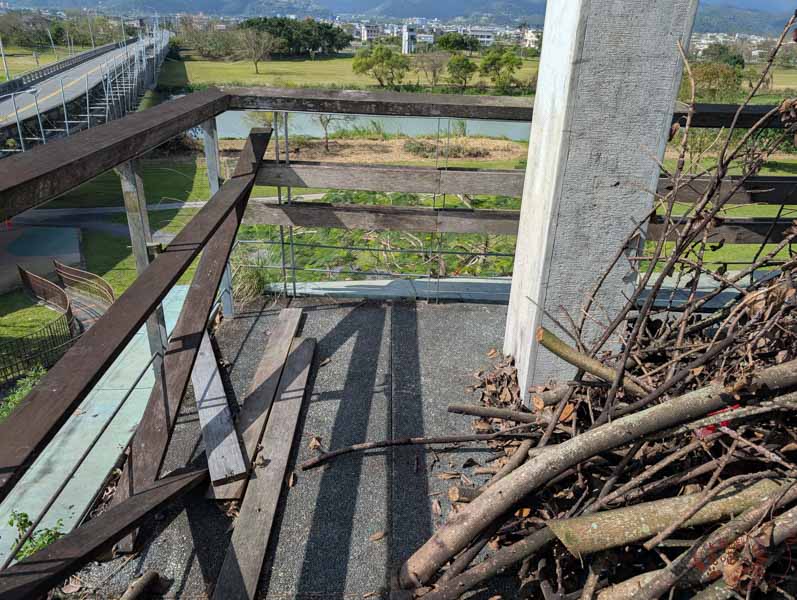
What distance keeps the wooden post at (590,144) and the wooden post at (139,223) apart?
6.44 feet

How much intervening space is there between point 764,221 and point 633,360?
2005 millimetres

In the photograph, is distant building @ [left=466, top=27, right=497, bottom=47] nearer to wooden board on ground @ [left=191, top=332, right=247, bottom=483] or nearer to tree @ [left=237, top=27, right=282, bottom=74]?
tree @ [left=237, top=27, right=282, bottom=74]

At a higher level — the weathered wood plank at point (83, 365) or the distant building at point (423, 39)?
the distant building at point (423, 39)

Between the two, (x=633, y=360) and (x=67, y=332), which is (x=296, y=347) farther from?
(x=67, y=332)

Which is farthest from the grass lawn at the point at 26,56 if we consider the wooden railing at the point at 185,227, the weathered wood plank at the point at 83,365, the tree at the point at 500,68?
the weathered wood plank at the point at 83,365

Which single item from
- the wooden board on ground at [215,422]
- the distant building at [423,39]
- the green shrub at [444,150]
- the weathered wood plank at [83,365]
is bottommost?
the green shrub at [444,150]

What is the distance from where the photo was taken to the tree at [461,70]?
53031 millimetres

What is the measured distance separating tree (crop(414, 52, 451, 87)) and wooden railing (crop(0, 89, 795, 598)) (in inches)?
2211

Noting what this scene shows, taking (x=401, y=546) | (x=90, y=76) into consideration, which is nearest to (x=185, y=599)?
(x=401, y=546)

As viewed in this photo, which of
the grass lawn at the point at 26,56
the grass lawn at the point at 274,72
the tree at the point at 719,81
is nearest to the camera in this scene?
the tree at the point at 719,81

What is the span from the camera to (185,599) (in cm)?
215

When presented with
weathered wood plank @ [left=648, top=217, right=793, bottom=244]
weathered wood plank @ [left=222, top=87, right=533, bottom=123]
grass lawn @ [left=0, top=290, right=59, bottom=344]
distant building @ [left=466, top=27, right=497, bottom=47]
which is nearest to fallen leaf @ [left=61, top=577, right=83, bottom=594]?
weathered wood plank @ [left=222, top=87, right=533, bottom=123]

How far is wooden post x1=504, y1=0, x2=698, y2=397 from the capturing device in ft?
8.39

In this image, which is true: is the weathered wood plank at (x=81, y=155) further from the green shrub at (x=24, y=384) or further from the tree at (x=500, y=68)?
the tree at (x=500, y=68)
